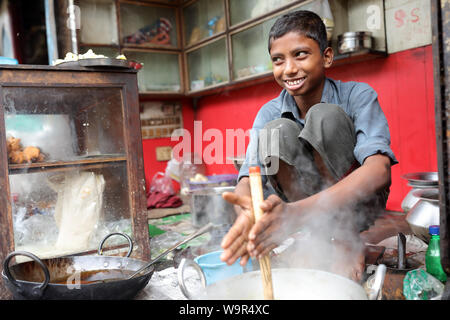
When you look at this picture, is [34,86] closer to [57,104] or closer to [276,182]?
[57,104]

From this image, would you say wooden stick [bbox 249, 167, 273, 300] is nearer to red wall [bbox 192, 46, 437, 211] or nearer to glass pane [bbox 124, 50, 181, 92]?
red wall [bbox 192, 46, 437, 211]

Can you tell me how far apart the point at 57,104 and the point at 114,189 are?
0.58 meters

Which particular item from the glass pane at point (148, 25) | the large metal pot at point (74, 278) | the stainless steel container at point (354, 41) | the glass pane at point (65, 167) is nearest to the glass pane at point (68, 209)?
the glass pane at point (65, 167)

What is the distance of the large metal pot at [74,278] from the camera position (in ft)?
4.25

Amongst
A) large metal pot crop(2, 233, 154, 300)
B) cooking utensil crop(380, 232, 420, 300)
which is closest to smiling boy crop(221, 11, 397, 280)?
cooking utensil crop(380, 232, 420, 300)

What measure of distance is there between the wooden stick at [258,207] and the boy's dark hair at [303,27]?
1.08 meters

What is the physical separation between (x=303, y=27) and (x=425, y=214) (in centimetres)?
104

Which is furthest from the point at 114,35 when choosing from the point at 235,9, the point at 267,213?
the point at 267,213

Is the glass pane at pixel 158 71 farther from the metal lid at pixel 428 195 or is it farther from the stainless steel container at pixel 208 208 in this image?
the metal lid at pixel 428 195

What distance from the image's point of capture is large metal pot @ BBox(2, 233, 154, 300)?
1294 mm

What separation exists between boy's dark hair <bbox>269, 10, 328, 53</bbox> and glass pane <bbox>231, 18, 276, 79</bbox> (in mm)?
1976

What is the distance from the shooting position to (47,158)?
6.86 ft

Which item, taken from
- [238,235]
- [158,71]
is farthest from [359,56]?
[158,71]

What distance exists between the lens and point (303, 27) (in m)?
1.80
